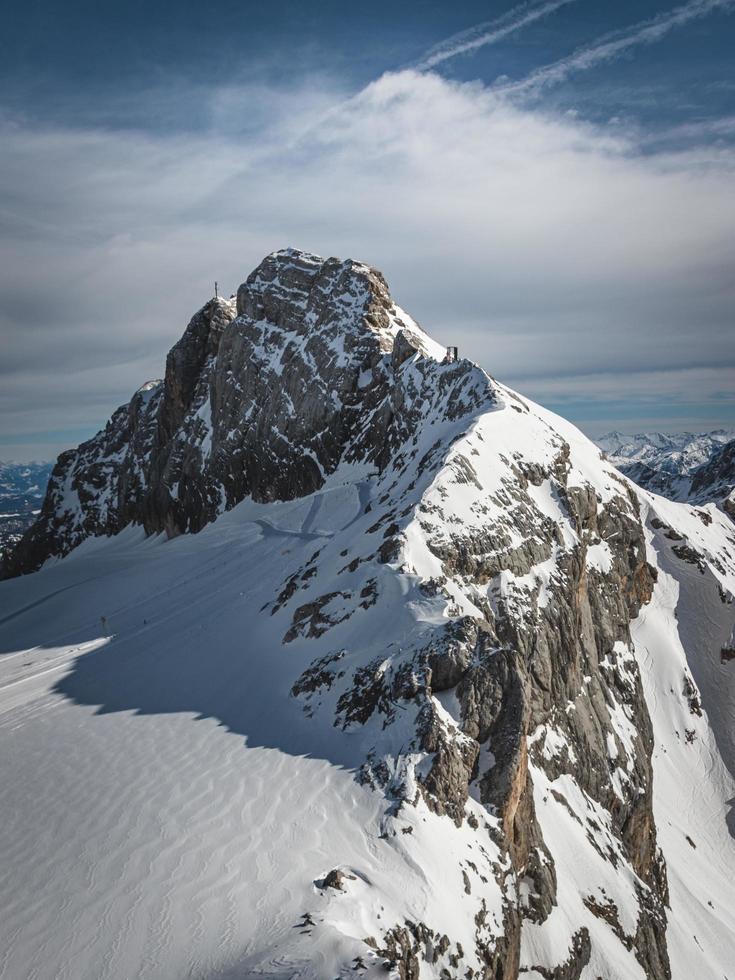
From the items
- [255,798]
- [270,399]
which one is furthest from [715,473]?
[255,798]

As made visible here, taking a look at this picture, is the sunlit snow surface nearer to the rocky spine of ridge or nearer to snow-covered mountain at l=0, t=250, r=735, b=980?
snow-covered mountain at l=0, t=250, r=735, b=980

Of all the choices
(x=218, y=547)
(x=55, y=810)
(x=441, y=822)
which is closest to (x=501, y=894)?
(x=441, y=822)

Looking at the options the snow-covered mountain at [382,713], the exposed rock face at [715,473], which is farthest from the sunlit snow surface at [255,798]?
the exposed rock face at [715,473]

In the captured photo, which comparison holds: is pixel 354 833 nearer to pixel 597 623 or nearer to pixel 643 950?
pixel 643 950

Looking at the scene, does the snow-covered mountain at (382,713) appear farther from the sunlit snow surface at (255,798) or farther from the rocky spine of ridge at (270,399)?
the rocky spine of ridge at (270,399)

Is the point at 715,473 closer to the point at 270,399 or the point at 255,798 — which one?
the point at 270,399

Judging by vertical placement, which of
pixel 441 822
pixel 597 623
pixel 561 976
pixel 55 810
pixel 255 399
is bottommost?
pixel 561 976
